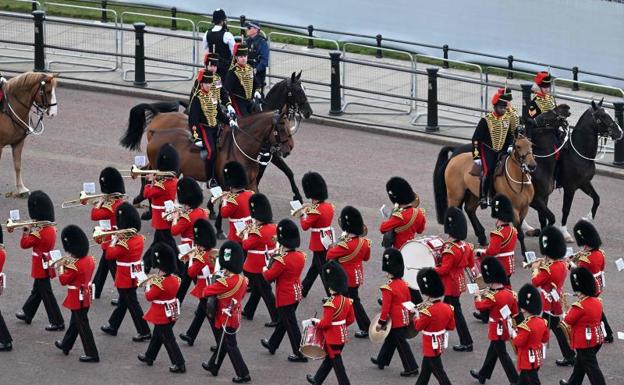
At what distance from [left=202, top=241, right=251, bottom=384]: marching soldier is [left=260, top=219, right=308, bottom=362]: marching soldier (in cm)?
61

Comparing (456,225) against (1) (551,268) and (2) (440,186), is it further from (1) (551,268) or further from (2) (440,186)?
(2) (440,186)

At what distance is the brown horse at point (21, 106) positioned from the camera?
71.8ft

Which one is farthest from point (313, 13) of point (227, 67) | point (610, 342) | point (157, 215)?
point (610, 342)

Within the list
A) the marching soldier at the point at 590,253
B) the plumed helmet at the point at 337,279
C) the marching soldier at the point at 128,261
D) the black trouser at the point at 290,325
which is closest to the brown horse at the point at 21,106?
the marching soldier at the point at 128,261

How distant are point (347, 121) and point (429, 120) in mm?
1334

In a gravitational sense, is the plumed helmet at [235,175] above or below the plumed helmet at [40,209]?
above

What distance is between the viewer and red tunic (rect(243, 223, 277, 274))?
17.4 m

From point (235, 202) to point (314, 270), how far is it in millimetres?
1173

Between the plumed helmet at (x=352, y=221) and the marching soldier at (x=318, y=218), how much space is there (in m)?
0.71

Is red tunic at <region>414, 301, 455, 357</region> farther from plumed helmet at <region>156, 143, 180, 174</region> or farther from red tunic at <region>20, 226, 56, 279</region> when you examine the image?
plumed helmet at <region>156, 143, 180, 174</region>

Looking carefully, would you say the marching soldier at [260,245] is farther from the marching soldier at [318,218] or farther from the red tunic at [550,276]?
the red tunic at [550,276]

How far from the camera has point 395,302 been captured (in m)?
16.0

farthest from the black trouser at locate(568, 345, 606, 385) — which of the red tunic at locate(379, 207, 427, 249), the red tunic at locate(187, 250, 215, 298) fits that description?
the red tunic at locate(187, 250, 215, 298)

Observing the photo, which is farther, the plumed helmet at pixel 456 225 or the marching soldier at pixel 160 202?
the marching soldier at pixel 160 202
